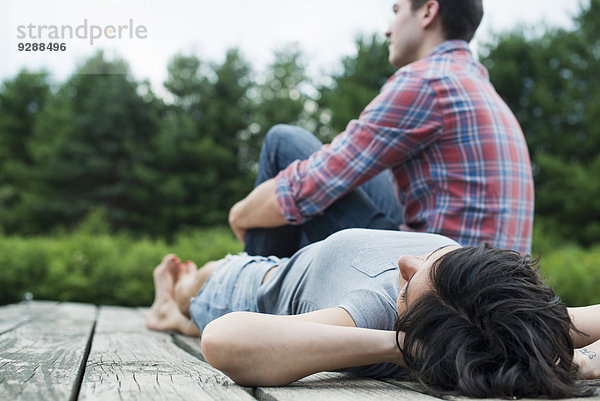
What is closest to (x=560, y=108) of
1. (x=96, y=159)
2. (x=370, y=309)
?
(x=96, y=159)

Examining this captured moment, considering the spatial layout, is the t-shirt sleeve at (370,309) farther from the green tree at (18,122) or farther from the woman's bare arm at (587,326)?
the green tree at (18,122)

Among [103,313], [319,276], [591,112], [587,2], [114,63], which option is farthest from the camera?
[114,63]

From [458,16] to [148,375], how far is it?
1.80 meters

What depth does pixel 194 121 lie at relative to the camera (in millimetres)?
21094

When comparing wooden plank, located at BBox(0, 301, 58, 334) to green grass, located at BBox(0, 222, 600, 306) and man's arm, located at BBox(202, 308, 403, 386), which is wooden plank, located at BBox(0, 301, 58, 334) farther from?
man's arm, located at BBox(202, 308, 403, 386)

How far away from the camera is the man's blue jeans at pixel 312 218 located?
216 centimetres

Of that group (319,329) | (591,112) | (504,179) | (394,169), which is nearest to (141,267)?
(394,169)

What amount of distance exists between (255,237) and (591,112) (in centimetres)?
1582

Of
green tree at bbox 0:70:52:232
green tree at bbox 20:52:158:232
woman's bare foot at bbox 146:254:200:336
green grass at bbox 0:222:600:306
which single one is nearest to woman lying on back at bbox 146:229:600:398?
woman's bare foot at bbox 146:254:200:336

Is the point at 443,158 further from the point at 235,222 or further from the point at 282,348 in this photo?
the point at 282,348

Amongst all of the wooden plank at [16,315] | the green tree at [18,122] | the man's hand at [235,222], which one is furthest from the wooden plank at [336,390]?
the green tree at [18,122]

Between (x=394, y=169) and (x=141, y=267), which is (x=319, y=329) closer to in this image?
(x=394, y=169)

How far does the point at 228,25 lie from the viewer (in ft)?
72.4

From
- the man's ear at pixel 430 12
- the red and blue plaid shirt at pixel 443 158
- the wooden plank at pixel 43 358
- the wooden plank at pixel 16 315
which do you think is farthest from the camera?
the wooden plank at pixel 16 315
